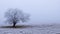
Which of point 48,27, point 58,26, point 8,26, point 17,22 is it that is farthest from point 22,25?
point 58,26

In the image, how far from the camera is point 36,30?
2.16 meters

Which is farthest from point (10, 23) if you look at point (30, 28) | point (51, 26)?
point (51, 26)

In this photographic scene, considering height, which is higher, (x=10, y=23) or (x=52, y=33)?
(x=10, y=23)

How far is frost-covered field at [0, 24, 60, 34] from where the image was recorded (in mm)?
2078

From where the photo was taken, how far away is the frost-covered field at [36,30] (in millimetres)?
2078

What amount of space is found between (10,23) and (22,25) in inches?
7.9

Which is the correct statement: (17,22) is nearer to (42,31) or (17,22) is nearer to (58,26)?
(42,31)

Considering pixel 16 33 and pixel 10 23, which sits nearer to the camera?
pixel 16 33

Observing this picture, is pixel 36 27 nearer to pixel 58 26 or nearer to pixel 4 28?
pixel 58 26

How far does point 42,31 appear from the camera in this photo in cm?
212

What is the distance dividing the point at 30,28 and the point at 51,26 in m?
0.35

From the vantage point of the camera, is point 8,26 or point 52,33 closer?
point 52,33

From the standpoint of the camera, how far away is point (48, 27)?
87.5 inches

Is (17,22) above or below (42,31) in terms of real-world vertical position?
above
